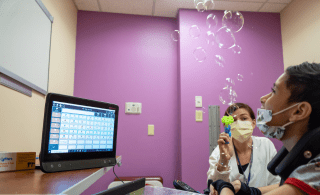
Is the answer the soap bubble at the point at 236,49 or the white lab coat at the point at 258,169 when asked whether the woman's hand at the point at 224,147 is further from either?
the soap bubble at the point at 236,49

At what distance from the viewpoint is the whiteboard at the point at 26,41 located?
148 cm

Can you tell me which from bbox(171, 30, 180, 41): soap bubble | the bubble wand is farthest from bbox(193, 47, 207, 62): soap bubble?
the bubble wand

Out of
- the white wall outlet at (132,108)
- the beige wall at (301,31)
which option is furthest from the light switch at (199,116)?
the beige wall at (301,31)

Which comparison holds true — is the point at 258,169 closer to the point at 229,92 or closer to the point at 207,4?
the point at 229,92

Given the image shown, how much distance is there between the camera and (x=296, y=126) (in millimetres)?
784

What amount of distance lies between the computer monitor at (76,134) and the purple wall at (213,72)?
1.81 meters

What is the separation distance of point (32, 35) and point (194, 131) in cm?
205

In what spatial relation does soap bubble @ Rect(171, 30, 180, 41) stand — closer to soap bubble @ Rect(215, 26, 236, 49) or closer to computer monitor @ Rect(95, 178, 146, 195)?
soap bubble @ Rect(215, 26, 236, 49)

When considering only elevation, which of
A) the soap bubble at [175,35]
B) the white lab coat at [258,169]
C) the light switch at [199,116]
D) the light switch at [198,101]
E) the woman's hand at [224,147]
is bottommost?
the white lab coat at [258,169]

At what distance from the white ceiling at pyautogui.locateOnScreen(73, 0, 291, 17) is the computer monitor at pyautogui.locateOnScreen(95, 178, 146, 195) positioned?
2618 millimetres

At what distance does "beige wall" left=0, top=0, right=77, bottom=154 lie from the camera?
152 centimetres

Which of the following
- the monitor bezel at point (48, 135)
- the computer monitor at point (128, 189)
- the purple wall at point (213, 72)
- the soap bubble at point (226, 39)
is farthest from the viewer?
the purple wall at point (213, 72)

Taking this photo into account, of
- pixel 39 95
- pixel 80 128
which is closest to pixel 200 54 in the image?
pixel 39 95

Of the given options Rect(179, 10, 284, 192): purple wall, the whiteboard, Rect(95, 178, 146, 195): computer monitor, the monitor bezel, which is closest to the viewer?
Rect(95, 178, 146, 195): computer monitor
